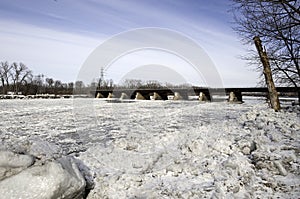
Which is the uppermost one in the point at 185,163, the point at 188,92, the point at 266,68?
the point at 266,68

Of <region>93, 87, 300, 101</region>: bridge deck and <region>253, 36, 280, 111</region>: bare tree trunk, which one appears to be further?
<region>93, 87, 300, 101</region>: bridge deck

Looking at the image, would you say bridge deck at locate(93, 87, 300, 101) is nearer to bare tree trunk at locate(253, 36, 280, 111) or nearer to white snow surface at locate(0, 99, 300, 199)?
bare tree trunk at locate(253, 36, 280, 111)

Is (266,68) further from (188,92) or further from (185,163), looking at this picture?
(188,92)

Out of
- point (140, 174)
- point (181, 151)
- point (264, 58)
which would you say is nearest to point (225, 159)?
point (181, 151)

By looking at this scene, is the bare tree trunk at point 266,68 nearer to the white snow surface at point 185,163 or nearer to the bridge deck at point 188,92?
the white snow surface at point 185,163

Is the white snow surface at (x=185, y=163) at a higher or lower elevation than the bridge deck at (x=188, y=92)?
lower

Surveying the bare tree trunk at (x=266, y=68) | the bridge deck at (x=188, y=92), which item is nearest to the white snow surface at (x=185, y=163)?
the bare tree trunk at (x=266, y=68)

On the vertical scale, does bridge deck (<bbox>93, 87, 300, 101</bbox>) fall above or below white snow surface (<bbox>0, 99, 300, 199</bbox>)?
above

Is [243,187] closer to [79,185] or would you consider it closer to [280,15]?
[79,185]

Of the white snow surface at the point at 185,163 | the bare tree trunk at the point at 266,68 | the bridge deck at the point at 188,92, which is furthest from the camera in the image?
the bridge deck at the point at 188,92

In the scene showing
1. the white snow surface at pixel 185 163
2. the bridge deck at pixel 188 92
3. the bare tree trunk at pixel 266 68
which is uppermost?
the bare tree trunk at pixel 266 68

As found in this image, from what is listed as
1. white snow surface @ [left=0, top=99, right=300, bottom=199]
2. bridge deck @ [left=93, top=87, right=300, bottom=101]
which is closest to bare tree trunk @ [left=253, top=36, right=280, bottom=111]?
white snow surface @ [left=0, top=99, right=300, bottom=199]

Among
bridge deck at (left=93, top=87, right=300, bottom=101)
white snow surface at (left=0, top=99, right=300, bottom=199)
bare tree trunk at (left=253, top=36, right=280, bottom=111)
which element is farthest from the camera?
bridge deck at (left=93, top=87, right=300, bottom=101)

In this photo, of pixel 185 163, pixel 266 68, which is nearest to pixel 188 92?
pixel 266 68
